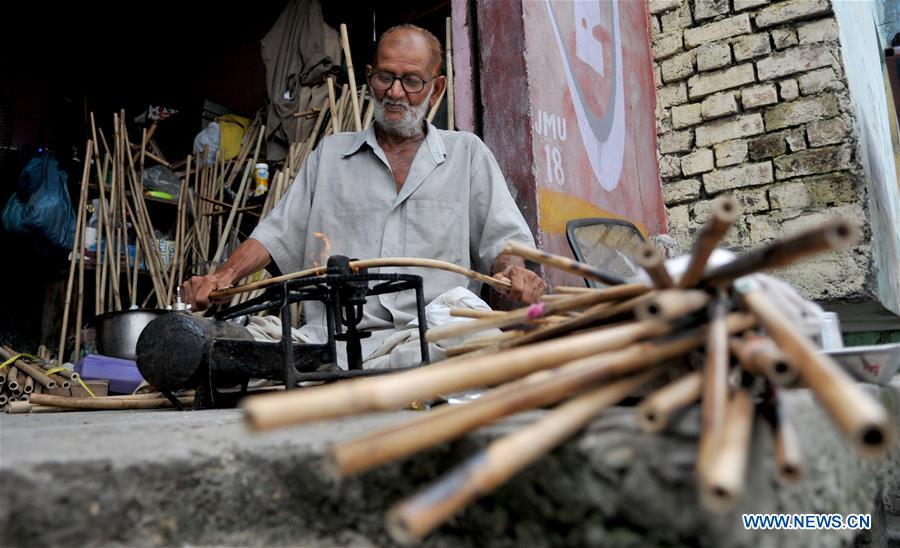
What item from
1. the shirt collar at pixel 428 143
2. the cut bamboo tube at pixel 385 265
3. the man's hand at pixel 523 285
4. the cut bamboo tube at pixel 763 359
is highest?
the shirt collar at pixel 428 143

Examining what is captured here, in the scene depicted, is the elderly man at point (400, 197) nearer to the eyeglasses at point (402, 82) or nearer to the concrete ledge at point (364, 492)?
the eyeglasses at point (402, 82)

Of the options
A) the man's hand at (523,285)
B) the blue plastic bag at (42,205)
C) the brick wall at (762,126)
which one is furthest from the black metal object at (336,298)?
the blue plastic bag at (42,205)

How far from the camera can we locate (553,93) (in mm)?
3648

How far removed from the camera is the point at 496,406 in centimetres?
81

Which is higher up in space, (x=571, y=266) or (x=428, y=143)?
(x=428, y=143)

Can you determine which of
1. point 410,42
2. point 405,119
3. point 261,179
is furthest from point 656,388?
point 261,179

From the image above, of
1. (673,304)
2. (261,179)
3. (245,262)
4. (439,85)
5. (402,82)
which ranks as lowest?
(673,304)

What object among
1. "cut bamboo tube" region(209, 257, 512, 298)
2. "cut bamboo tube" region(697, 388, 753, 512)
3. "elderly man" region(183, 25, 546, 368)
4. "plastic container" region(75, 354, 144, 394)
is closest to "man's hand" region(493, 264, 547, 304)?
"cut bamboo tube" region(209, 257, 512, 298)

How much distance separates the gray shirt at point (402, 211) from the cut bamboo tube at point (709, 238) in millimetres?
2102

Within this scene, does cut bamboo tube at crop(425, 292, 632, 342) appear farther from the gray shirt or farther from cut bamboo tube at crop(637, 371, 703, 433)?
the gray shirt

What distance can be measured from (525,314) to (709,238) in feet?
1.45

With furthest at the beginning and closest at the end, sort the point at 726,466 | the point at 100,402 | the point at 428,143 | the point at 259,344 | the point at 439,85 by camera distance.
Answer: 1. the point at 439,85
2. the point at 428,143
3. the point at 100,402
4. the point at 259,344
5. the point at 726,466

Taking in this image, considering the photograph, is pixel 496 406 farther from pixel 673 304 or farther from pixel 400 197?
pixel 400 197

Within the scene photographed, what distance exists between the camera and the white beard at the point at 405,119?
10.8 feet
